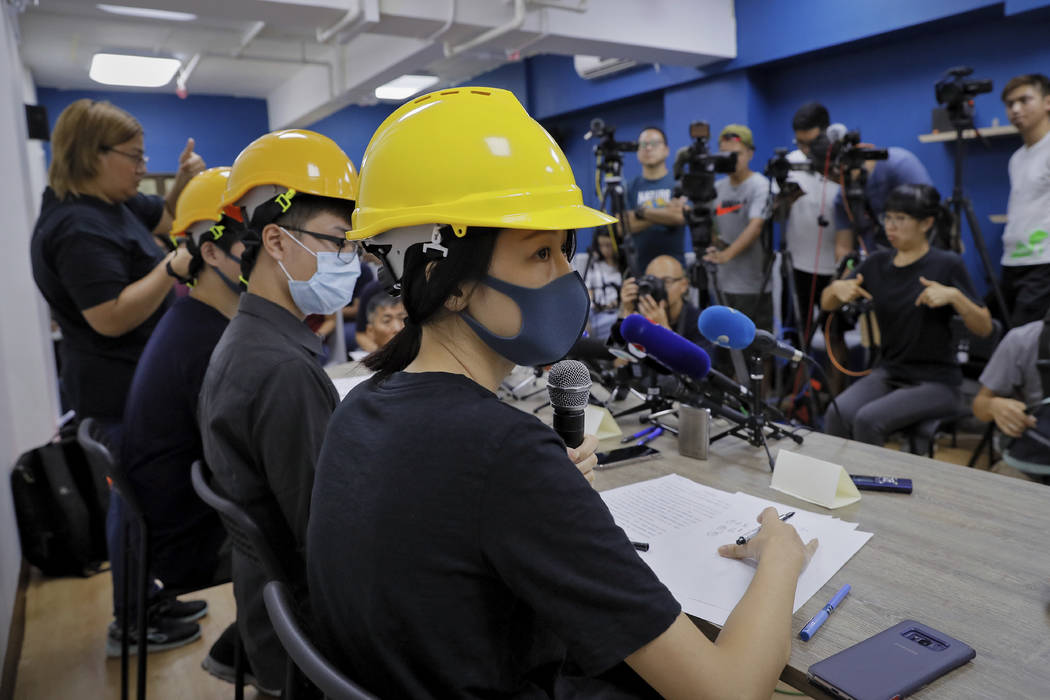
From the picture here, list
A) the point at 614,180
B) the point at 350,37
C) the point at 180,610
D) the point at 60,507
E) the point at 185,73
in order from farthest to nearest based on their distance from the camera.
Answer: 1. the point at 185,73
2. the point at 350,37
3. the point at 614,180
4. the point at 60,507
5. the point at 180,610

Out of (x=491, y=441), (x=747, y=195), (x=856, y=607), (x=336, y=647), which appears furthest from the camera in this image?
(x=747, y=195)

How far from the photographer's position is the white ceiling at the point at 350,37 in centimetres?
510

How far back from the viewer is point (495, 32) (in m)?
5.34

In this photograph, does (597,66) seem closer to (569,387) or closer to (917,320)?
(917,320)

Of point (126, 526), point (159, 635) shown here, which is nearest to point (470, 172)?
point (126, 526)

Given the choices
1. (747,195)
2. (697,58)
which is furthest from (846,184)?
(697,58)

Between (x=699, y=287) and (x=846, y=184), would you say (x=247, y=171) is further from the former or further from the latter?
(x=846, y=184)

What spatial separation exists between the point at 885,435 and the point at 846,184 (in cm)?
188

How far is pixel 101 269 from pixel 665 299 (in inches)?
87.5

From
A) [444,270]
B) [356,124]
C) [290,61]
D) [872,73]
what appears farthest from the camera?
[356,124]

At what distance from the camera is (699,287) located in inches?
159

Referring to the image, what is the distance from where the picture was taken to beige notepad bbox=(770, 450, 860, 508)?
1.35 meters

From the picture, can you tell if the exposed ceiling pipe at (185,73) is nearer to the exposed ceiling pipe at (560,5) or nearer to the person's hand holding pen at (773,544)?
the exposed ceiling pipe at (560,5)

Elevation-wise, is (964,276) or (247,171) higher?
(247,171)
